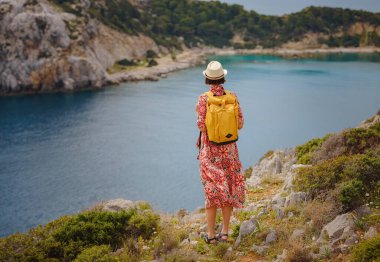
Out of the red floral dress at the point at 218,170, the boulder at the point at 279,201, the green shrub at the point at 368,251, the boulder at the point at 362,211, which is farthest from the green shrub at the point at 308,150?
the green shrub at the point at 368,251

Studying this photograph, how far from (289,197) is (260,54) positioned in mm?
141564

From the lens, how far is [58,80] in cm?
7269

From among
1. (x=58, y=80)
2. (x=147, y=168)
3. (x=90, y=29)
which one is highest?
(x=90, y=29)

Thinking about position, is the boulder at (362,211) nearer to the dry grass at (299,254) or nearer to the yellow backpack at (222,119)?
the dry grass at (299,254)

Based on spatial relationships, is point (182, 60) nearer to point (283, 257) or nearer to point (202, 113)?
point (202, 113)

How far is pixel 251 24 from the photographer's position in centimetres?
16250

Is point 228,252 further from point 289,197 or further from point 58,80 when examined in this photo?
point 58,80

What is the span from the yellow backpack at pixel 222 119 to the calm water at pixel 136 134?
18727 millimetres

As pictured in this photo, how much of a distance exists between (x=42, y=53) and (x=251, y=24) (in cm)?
10781

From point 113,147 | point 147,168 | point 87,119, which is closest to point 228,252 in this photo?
point 147,168

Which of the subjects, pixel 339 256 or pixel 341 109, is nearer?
pixel 339 256

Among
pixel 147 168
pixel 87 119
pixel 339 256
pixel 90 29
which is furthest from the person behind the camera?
pixel 90 29

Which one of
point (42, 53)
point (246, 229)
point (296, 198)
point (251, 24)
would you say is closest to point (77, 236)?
point (246, 229)

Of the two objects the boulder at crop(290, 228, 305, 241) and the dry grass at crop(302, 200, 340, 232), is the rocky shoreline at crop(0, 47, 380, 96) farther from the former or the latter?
the boulder at crop(290, 228, 305, 241)
